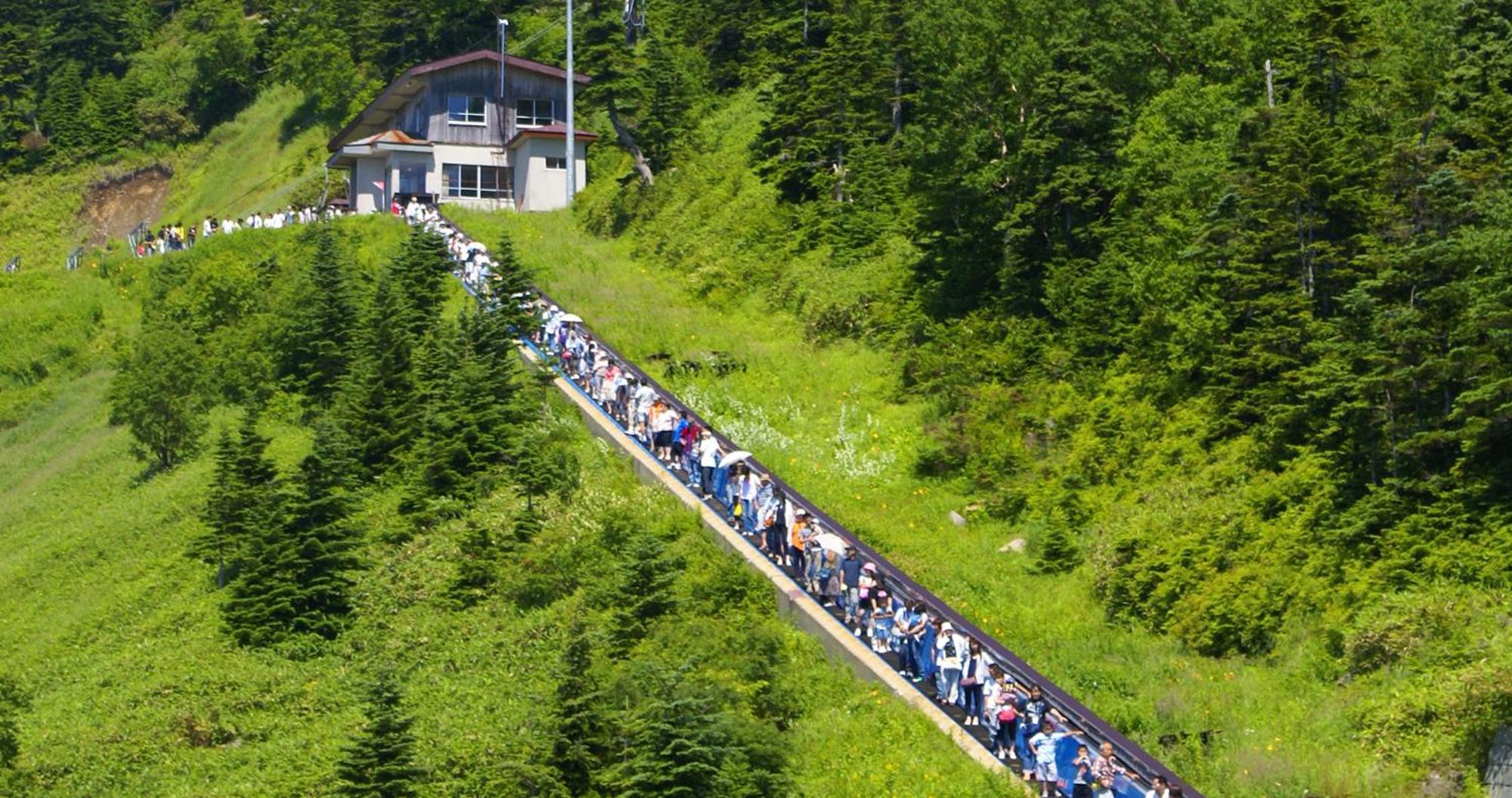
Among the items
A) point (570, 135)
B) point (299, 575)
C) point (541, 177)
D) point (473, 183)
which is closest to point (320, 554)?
point (299, 575)

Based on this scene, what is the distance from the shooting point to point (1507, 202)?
2644cm

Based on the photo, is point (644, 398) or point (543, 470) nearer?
point (543, 470)

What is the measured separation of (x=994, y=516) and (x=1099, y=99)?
9.23 meters

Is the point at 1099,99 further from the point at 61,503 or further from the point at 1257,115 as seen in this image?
the point at 61,503

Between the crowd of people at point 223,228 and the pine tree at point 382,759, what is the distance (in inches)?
1479

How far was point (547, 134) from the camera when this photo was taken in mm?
60000

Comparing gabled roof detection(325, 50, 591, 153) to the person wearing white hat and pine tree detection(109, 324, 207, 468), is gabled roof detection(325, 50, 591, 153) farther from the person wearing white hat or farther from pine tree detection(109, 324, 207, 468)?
the person wearing white hat

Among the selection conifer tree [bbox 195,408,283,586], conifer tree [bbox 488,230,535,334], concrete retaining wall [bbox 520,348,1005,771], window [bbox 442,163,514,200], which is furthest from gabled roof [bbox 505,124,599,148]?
conifer tree [bbox 195,408,283,586]

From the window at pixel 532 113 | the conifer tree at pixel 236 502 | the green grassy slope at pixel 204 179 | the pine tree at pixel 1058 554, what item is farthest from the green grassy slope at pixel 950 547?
the green grassy slope at pixel 204 179

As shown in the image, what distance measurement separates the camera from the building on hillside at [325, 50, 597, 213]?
61125 mm

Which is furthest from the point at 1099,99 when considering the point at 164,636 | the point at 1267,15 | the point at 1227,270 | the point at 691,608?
the point at 164,636

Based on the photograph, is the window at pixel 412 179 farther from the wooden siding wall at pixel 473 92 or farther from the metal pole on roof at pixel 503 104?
the metal pole on roof at pixel 503 104

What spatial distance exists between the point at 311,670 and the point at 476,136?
119ft

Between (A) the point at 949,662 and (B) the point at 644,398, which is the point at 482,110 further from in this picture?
(A) the point at 949,662
